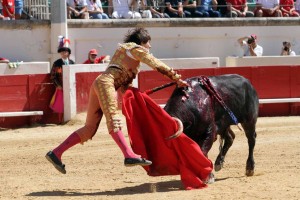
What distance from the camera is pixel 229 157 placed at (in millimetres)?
9148

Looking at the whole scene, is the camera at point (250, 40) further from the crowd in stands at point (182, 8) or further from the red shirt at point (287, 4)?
the red shirt at point (287, 4)

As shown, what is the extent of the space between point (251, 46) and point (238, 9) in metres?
1.58

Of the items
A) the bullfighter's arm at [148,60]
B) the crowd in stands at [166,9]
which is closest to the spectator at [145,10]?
the crowd in stands at [166,9]

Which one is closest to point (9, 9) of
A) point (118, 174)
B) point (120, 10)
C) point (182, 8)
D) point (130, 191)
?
point (120, 10)

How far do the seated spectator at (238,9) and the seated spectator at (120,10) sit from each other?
2.13 metres

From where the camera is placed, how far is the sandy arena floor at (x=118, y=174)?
22.5 feet

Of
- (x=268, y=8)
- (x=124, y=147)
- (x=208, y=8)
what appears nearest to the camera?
(x=124, y=147)

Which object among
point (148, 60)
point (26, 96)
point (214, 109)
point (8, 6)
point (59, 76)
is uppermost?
point (148, 60)

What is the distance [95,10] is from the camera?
51.4ft

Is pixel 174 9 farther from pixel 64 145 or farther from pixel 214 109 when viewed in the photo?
pixel 64 145

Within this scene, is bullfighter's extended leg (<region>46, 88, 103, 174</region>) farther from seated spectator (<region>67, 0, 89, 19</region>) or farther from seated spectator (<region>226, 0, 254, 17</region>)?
seated spectator (<region>226, 0, 254, 17</region>)

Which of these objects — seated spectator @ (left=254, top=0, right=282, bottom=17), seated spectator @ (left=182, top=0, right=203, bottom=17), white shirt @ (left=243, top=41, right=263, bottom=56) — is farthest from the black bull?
seated spectator @ (left=254, top=0, right=282, bottom=17)

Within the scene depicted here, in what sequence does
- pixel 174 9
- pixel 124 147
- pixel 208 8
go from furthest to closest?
pixel 208 8 < pixel 174 9 < pixel 124 147

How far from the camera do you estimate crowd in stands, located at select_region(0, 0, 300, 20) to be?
1548 centimetres
